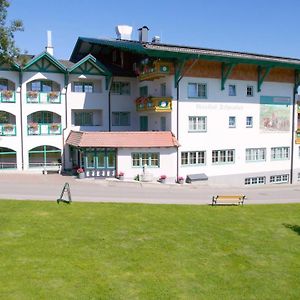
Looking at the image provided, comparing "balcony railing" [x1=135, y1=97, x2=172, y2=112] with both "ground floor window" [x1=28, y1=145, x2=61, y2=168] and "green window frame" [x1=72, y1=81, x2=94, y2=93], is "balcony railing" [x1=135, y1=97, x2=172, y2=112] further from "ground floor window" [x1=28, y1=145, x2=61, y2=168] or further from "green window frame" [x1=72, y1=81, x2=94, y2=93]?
"ground floor window" [x1=28, y1=145, x2=61, y2=168]

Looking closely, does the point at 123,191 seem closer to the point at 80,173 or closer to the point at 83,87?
the point at 80,173

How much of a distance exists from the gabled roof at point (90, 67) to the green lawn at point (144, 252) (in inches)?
641

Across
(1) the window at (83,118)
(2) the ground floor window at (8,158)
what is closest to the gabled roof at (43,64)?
(1) the window at (83,118)

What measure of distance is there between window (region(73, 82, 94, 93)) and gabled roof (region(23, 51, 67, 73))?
199cm

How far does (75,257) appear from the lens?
1437cm

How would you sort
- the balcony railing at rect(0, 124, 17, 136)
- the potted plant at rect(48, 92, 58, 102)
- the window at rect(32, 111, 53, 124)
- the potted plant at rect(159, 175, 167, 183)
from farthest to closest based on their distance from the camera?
1. the window at rect(32, 111, 53, 124)
2. the potted plant at rect(48, 92, 58, 102)
3. the balcony railing at rect(0, 124, 17, 136)
4. the potted plant at rect(159, 175, 167, 183)

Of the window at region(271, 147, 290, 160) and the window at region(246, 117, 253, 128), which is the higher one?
the window at region(246, 117, 253, 128)

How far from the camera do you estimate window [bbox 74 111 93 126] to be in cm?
3588

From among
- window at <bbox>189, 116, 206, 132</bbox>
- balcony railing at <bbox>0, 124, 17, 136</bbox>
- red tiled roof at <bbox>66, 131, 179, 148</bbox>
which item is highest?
window at <bbox>189, 116, 206, 132</bbox>

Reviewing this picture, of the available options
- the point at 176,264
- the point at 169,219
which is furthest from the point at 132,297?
the point at 169,219

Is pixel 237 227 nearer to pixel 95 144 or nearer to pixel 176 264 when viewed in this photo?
pixel 176 264

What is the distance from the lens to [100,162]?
31.4 meters

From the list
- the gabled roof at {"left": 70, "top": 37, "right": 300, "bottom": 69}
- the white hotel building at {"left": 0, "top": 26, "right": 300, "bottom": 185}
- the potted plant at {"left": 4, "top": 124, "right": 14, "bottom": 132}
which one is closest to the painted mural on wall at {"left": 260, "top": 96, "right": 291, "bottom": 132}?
the white hotel building at {"left": 0, "top": 26, "right": 300, "bottom": 185}

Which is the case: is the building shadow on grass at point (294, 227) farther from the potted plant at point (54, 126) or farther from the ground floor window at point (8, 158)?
the ground floor window at point (8, 158)
